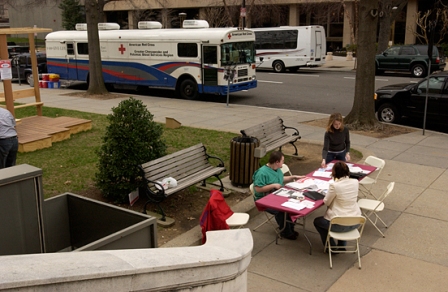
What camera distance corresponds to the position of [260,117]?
1580 centimetres

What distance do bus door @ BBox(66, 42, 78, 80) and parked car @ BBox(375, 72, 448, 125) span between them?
48.4 feet

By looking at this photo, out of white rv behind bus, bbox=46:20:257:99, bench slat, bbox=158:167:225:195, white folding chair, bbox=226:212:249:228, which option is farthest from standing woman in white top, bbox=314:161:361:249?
white rv behind bus, bbox=46:20:257:99

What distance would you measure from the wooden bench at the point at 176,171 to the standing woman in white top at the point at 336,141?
6.19ft

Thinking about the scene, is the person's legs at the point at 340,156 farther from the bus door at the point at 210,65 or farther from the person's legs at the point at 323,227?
the bus door at the point at 210,65

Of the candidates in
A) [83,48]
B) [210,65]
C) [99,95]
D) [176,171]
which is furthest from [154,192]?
[83,48]

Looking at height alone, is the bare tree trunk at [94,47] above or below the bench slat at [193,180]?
above

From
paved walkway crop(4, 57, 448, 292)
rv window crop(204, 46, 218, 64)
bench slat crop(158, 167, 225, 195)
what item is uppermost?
rv window crop(204, 46, 218, 64)

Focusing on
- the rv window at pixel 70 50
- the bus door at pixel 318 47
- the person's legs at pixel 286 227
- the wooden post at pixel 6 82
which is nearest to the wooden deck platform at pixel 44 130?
the wooden post at pixel 6 82

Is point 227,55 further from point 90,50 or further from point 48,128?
point 48,128

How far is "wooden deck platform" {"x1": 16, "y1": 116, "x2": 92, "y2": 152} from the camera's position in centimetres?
1109

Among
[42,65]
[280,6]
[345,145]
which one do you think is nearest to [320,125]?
[345,145]

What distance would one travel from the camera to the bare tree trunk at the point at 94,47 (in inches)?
796

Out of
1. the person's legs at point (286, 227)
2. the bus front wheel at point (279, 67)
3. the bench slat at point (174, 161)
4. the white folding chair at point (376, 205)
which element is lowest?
the person's legs at point (286, 227)

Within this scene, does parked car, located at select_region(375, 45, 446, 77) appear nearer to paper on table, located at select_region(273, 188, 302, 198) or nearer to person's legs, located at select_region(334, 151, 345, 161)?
person's legs, located at select_region(334, 151, 345, 161)
